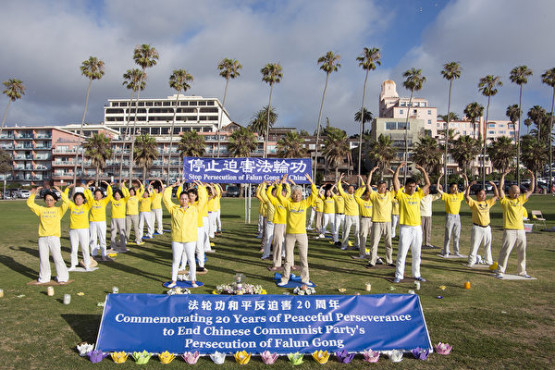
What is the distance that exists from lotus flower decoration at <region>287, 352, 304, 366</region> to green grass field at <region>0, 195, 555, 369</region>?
0.09 meters

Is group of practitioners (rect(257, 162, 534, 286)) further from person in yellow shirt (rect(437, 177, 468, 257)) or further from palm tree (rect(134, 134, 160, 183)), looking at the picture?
palm tree (rect(134, 134, 160, 183))

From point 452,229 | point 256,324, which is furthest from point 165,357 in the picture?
point 452,229

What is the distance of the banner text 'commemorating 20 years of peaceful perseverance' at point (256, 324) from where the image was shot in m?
4.74

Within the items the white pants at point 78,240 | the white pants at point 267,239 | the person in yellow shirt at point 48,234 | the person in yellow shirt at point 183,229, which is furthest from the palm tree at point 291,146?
the person in yellow shirt at point 48,234

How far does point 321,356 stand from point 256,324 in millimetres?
970

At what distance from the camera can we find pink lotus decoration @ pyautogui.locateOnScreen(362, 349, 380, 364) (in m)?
4.62

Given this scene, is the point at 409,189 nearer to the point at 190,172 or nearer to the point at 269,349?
the point at 269,349

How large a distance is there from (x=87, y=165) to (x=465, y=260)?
78680 mm

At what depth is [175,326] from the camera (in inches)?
189

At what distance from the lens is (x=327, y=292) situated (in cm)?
776

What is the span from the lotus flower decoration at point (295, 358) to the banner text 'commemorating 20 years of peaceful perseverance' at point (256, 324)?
0.33 ft

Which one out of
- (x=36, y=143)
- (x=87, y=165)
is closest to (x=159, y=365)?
(x=87, y=165)

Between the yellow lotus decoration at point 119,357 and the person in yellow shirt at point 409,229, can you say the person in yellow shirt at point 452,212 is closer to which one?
the person in yellow shirt at point 409,229

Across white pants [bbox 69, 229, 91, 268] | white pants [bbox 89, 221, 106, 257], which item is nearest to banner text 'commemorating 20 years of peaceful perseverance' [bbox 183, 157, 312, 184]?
white pants [bbox 89, 221, 106, 257]
